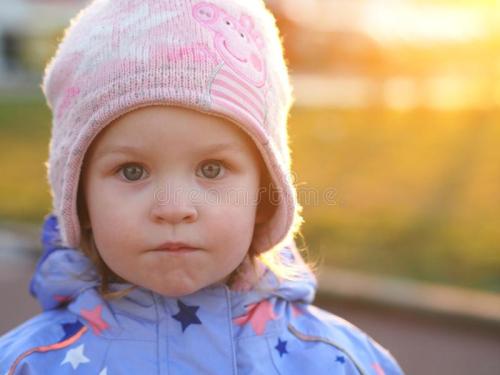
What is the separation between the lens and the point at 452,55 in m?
16.4

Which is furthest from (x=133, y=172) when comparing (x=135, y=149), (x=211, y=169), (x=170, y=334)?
(x=170, y=334)

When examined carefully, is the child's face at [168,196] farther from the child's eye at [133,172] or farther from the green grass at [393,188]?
the green grass at [393,188]

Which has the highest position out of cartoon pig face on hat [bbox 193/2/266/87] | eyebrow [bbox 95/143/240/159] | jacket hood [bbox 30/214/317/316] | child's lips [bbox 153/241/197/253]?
cartoon pig face on hat [bbox 193/2/266/87]

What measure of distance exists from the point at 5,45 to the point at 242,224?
60.2 ft

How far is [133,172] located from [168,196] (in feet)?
0.36

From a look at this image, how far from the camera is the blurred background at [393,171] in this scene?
466 cm

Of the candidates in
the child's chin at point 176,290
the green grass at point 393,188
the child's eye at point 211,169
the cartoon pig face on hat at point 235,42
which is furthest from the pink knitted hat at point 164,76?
the green grass at point 393,188

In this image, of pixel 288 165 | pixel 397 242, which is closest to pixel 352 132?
pixel 397 242

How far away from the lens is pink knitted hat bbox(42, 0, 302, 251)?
199cm

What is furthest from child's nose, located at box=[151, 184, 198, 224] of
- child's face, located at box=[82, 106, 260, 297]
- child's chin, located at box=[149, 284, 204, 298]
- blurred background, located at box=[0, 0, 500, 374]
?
blurred background, located at box=[0, 0, 500, 374]

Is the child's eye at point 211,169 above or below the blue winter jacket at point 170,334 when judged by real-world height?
above

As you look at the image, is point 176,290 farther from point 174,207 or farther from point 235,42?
point 235,42

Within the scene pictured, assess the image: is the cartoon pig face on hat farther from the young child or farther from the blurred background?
the blurred background

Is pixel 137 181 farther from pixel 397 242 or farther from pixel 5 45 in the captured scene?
→ pixel 5 45
